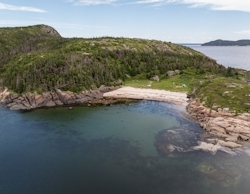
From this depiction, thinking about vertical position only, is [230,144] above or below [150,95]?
below

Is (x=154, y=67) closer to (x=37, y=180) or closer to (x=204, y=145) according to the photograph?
(x=204, y=145)

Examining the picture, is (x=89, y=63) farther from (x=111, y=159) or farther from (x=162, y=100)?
(x=111, y=159)

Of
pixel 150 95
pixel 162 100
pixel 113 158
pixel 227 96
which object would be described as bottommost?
pixel 113 158

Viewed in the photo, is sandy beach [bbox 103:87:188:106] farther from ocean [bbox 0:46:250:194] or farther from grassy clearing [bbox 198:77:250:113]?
ocean [bbox 0:46:250:194]

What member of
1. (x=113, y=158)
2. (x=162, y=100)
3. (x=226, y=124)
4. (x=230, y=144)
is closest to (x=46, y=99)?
(x=162, y=100)

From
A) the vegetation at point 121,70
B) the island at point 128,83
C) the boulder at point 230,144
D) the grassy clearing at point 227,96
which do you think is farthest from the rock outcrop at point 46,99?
the boulder at point 230,144

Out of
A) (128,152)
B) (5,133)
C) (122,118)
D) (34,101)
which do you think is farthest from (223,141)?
(34,101)
